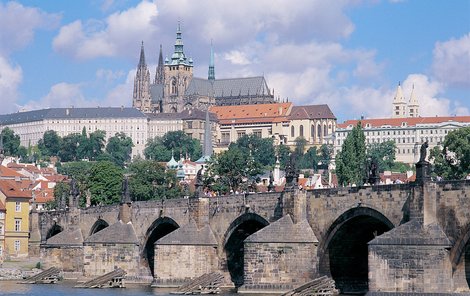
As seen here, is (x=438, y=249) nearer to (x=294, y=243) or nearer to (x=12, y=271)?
(x=294, y=243)

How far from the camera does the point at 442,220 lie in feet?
182

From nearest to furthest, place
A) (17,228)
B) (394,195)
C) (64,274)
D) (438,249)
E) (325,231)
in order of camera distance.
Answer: (438,249), (394,195), (325,231), (64,274), (17,228)

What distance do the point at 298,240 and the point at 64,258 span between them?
113ft

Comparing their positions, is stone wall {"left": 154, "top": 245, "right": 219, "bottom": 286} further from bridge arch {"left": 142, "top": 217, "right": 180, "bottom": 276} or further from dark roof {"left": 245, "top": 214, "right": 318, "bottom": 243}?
dark roof {"left": 245, "top": 214, "right": 318, "bottom": 243}

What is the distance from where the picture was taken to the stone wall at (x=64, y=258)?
94.2m

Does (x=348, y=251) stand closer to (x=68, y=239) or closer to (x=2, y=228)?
(x=68, y=239)

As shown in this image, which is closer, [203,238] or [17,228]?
[203,238]

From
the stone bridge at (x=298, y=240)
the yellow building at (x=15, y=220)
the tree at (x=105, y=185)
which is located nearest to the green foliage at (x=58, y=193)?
the tree at (x=105, y=185)

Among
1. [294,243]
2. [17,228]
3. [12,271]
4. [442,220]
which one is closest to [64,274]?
[12,271]

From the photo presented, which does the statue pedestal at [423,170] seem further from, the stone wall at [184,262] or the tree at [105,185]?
the tree at [105,185]

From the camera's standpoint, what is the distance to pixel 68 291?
3068 inches

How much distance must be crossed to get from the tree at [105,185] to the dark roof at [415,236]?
75.4 meters

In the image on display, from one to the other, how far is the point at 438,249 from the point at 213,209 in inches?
957

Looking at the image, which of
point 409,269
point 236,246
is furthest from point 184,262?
point 409,269
